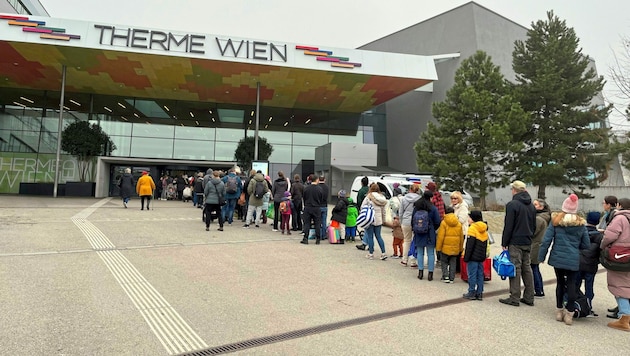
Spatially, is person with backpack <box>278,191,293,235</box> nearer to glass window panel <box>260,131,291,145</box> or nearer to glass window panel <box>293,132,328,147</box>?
glass window panel <box>260,131,291,145</box>

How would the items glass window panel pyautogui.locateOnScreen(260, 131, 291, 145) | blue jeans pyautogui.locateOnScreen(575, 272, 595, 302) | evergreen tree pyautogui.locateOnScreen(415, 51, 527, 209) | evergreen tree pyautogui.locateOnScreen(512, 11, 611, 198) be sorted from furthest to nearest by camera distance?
glass window panel pyautogui.locateOnScreen(260, 131, 291, 145), evergreen tree pyautogui.locateOnScreen(512, 11, 611, 198), evergreen tree pyautogui.locateOnScreen(415, 51, 527, 209), blue jeans pyautogui.locateOnScreen(575, 272, 595, 302)

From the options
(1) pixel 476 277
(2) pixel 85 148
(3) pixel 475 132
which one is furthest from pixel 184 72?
(1) pixel 476 277

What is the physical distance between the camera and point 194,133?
26594 millimetres

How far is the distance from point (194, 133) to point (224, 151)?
2.53 meters

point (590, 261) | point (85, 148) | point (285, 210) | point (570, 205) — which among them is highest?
point (85, 148)

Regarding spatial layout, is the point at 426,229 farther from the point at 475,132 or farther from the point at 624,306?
the point at 475,132

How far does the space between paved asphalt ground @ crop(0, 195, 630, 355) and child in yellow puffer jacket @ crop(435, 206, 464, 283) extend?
1.43ft

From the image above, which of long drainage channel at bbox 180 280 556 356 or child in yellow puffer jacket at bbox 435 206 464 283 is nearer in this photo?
long drainage channel at bbox 180 280 556 356

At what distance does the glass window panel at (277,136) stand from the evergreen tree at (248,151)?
3083 mm

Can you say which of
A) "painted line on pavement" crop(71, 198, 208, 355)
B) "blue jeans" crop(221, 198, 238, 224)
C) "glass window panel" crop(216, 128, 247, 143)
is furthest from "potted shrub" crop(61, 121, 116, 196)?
"painted line on pavement" crop(71, 198, 208, 355)

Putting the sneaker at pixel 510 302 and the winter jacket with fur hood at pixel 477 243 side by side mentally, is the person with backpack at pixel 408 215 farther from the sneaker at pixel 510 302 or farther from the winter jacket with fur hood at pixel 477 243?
the sneaker at pixel 510 302

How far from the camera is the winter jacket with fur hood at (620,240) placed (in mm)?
4465

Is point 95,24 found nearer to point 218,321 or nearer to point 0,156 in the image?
point 0,156

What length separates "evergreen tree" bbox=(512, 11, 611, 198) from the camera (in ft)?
59.4
